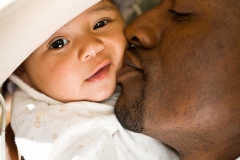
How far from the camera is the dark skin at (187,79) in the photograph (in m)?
0.85

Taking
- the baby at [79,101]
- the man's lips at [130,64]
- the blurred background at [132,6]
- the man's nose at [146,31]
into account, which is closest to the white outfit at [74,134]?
the baby at [79,101]

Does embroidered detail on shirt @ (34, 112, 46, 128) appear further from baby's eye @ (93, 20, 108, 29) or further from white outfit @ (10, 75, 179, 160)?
baby's eye @ (93, 20, 108, 29)

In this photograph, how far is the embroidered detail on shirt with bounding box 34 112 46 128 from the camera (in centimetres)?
100

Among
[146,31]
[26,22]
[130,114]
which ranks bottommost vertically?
[130,114]

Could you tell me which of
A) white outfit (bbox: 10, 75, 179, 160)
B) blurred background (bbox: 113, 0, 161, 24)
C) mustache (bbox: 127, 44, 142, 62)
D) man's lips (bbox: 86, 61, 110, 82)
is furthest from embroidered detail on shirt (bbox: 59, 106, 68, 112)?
blurred background (bbox: 113, 0, 161, 24)

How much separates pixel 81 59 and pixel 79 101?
0.17 meters

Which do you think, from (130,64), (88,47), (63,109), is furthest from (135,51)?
(63,109)

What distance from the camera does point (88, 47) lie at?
3.14 ft

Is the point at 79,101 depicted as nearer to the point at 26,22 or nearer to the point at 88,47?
the point at 88,47

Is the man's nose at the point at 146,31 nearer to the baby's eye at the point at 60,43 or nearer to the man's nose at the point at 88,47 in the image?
the man's nose at the point at 88,47

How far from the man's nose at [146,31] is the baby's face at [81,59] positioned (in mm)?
73

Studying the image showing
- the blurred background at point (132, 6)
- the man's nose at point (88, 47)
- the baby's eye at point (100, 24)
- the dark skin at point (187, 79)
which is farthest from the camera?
the blurred background at point (132, 6)

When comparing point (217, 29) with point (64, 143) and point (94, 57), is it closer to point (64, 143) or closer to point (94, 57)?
point (94, 57)

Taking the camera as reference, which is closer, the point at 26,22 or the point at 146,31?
the point at 26,22
